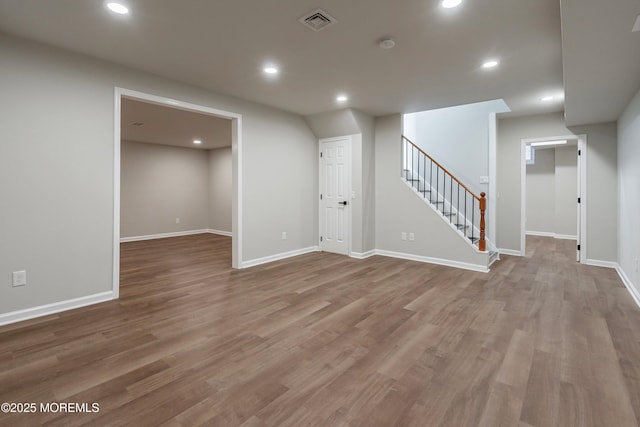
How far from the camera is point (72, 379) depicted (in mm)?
1970

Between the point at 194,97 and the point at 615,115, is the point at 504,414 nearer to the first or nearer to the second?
the point at 194,97

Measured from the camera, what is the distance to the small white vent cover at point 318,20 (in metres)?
2.43

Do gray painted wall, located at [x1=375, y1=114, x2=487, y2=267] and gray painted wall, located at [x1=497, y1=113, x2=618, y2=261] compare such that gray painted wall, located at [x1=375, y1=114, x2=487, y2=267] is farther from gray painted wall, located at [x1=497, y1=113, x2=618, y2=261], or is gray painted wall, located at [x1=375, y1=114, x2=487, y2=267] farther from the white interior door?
gray painted wall, located at [x1=497, y1=113, x2=618, y2=261]

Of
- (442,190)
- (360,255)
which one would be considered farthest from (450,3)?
(442,190)

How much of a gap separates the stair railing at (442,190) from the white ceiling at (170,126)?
370cm

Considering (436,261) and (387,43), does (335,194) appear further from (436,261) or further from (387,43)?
(387,43)

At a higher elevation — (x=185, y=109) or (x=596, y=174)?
(x=185, y=109)

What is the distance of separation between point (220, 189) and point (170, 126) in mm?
3011

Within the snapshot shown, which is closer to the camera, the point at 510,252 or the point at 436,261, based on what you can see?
the point at 436,261

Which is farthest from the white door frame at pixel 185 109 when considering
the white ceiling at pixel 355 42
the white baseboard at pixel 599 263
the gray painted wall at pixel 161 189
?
the white baseboard at pixel 599 263

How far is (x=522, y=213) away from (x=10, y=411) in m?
6.79

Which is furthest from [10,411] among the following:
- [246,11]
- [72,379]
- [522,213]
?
[522,213]

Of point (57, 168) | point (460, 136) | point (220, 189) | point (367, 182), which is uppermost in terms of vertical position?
point (460, 136)

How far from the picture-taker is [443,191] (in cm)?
621
